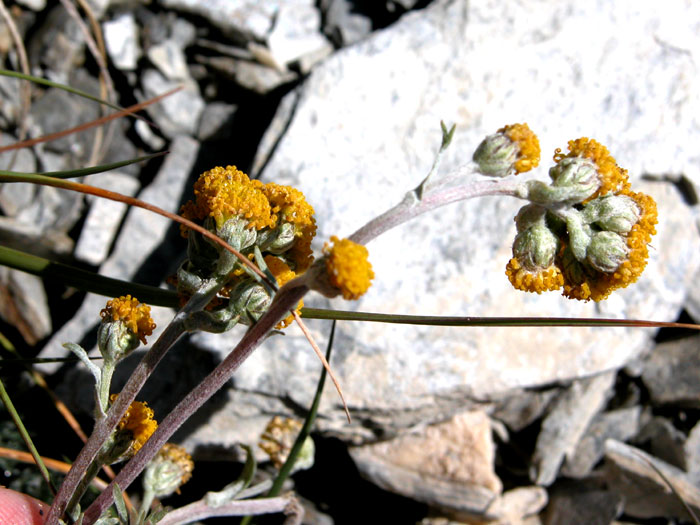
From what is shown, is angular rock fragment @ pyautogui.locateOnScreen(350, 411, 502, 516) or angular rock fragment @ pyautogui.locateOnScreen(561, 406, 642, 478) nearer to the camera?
angular rock fragment @ pyautogui.locateOnScreen(350, 411, 502, 516)

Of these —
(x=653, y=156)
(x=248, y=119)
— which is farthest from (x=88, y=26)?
(x=653, y=156)

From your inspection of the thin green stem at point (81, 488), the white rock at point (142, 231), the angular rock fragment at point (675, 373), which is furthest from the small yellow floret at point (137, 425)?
the angular rock fragment at point (675, 373)

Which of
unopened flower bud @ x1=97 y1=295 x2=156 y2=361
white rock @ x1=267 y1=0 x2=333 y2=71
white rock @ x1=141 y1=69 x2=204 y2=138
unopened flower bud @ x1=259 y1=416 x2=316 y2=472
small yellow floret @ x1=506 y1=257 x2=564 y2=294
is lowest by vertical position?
unopened flower bud @ x1=259 y1=416 x2=316 y2=472

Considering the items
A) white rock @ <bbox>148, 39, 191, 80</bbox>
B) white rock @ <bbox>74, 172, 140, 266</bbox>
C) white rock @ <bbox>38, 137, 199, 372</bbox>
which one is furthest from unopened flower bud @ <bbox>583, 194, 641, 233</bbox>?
white rock @ <bbox>148, 39, 191, 80</bbox>

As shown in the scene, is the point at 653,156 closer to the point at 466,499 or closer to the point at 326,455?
the point at 466,499

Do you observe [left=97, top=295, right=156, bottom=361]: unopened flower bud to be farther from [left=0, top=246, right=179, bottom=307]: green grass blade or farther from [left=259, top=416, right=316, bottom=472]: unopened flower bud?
[left=259, top=416, right=316, bottom=472]: unopened flower bud
